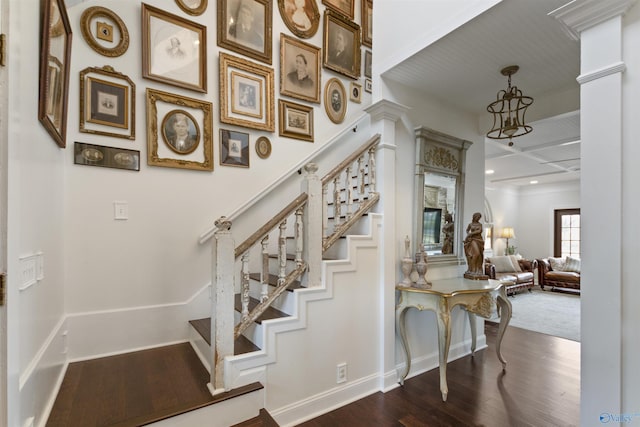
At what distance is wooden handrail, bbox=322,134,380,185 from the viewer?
7.43 ft

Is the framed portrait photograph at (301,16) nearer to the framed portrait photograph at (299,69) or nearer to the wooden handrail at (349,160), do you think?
the framed portrait photograph at (299,69)

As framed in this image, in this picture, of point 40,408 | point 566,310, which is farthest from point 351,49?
point 566,310

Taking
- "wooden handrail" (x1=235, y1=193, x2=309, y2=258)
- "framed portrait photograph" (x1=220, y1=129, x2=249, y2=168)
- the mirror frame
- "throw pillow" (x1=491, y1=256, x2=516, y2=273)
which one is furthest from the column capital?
"throw pillow" (x1=491, y1=256, x2=516, y2=273)

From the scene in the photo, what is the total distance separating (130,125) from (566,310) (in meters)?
7.10

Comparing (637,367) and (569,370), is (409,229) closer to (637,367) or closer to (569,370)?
(637,367)

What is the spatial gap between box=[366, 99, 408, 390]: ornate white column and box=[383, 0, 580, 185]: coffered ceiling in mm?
354

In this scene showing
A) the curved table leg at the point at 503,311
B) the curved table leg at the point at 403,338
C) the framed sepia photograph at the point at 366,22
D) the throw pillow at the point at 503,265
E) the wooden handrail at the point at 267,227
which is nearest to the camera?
the wooden handrail at the point at 267,227

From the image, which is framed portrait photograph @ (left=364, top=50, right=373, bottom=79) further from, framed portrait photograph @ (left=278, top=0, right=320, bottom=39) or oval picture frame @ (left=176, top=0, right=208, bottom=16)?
oval picture frame @ (left=176, top=0, right=208, bottom=16)

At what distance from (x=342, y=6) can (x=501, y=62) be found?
2177mm

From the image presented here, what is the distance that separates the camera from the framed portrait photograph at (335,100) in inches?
132

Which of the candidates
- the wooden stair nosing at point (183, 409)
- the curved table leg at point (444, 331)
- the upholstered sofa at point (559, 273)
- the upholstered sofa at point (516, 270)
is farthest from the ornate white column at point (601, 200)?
the upholstered sofa at point (559, 273)

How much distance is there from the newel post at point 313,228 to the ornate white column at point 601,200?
4.78 ft

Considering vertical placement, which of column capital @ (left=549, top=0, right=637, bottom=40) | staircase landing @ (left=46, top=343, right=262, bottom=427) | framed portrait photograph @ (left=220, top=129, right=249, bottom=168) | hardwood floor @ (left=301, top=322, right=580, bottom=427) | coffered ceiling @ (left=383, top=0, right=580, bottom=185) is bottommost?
hardwood floor @ (left=301, top=322, right=580, bottom=427)

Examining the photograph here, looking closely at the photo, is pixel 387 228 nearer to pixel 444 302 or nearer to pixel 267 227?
pixel 444 302
